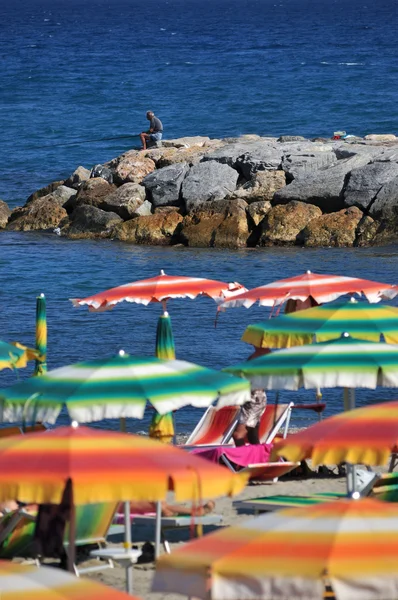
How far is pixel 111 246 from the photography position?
87.2 feet

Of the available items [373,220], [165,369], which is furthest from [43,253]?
[165,369]

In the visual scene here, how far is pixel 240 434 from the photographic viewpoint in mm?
11578

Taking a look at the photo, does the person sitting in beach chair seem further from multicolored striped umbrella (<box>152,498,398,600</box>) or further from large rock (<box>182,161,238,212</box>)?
large rock (<box>182,161,238,212</box>)

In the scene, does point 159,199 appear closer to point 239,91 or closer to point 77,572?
point 77,572

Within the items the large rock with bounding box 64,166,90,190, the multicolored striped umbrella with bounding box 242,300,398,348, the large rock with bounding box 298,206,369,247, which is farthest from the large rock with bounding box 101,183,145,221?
the multicolored striped umbrella with bounding box 242,300,398,348

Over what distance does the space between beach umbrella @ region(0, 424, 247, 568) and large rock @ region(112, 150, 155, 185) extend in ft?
68.9

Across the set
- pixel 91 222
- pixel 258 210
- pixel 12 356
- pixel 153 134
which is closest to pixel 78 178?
pixel 91 222

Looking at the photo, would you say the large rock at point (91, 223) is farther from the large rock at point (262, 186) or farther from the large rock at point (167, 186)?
the large rock at point (262, 186)

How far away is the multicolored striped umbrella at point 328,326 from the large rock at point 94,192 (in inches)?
660

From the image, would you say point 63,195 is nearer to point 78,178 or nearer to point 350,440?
point 78,178

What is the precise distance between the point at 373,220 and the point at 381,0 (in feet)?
487

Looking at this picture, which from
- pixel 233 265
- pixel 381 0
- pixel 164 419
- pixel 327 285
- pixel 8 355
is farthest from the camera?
pixel 381 0

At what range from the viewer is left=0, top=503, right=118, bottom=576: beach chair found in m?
8.46

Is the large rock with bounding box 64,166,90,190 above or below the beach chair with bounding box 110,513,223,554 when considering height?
above
